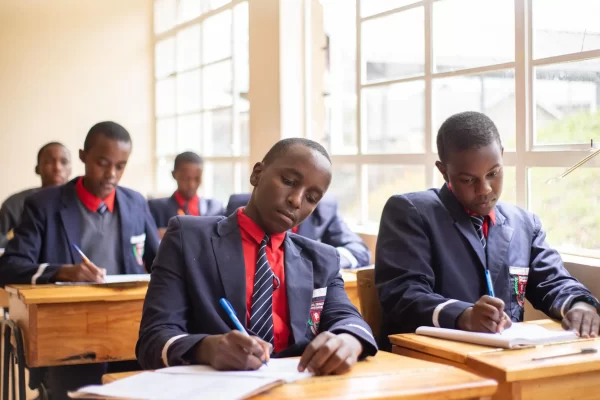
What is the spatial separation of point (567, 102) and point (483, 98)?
0.58 meters

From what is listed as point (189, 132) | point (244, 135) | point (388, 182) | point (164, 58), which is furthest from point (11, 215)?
point (164, 58)

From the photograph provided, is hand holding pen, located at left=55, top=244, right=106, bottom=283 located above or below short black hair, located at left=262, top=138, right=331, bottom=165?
below

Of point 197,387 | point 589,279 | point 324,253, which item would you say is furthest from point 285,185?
point 589,279

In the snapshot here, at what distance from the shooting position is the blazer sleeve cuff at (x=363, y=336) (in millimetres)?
1856

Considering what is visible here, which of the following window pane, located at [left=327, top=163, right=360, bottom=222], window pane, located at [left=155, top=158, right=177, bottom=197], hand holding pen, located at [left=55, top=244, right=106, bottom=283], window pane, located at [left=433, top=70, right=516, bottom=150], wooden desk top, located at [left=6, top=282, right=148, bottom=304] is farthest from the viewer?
window pane, located at [left=155, top=158, right=177, bottom=197]

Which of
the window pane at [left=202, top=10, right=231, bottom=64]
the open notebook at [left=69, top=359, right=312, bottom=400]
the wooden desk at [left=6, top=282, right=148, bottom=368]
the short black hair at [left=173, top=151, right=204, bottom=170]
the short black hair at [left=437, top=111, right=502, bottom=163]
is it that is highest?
the window pane at [left=202, top=10, right=231, bottom=64]

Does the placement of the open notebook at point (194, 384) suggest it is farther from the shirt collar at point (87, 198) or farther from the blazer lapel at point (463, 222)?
the shirt collar at point (87, 198)

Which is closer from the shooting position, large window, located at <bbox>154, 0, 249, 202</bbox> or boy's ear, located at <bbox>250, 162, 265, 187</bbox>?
boy's ear, located at <bbox>250, 162, 265, 187</bbox>

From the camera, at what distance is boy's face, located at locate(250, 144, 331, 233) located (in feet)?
6.44

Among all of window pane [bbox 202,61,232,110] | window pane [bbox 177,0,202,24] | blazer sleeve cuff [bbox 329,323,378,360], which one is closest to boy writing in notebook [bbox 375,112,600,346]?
blazer sleeve cuff [bbox 329,323,378,360]

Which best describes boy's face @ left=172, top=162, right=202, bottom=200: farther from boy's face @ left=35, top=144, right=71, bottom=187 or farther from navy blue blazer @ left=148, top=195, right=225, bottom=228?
boy's face @ left=35, top=144, right=71, bottom=187

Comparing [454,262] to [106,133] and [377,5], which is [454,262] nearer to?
[106,133]

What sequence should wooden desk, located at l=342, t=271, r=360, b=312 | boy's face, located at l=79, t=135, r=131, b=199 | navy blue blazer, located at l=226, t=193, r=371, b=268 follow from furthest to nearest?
navy blue blazer, located at l=226, t=193, r=371, b=268 → boy's face, located at l=79, t=135, r=131, b=199 → wooden desk, located at l=342, t=271, r=360, b=312

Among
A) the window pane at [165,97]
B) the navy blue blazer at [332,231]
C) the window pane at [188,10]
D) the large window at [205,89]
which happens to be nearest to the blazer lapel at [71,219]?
the navy blue blazer at [332,231]
